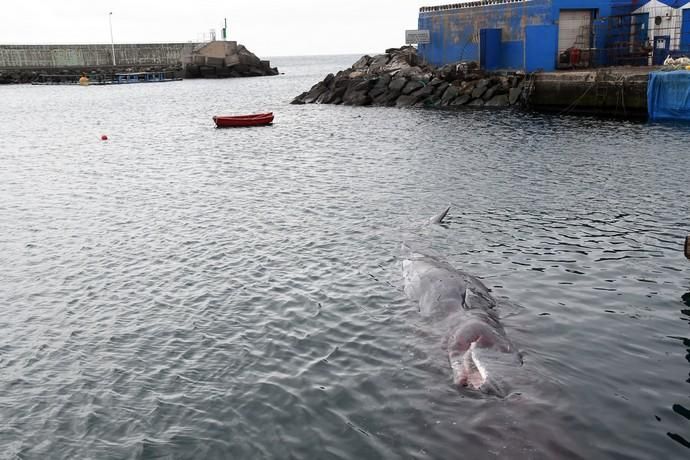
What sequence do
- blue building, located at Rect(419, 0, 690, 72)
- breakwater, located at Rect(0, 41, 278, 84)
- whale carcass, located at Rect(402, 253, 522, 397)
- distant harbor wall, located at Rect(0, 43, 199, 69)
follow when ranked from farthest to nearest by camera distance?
distant harbor wall, located at Rect(0, 43, 199, 69) < breakwater, located at Rect(0, 41, 278, 84) < blue building, located at Rect(419, 0, 690, 72) < whale carcass, located at Rect(402, 253, 522, 397)

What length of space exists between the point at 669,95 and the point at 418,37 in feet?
101

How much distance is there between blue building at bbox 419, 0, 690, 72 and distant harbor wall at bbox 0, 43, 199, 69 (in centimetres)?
10524

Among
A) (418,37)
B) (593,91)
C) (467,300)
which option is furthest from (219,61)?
(467,300)

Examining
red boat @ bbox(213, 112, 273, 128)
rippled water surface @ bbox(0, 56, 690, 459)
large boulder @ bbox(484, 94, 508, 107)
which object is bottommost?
rippled water surface @ bbox(0, 56, 690, 459)

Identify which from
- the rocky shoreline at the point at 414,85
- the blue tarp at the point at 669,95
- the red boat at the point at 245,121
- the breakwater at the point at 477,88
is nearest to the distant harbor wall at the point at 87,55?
the rocky shoreline at the point at 414,85

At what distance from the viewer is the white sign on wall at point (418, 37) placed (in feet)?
210

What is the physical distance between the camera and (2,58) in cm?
15000

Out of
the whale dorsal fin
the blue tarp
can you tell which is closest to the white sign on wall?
the blue tarp

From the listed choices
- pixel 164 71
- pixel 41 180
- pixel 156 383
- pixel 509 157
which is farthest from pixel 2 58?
pixel 156 383

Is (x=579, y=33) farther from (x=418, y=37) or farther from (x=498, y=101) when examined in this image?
(x=418, y=37)

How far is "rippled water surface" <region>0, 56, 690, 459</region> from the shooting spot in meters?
9.48

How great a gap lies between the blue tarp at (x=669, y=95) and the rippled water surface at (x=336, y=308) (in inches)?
280

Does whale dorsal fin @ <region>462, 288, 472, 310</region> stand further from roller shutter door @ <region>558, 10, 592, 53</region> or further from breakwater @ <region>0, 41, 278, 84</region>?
breakwater @ <region>0, 41, 278, 84</region>

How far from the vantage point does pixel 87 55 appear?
155 metres
